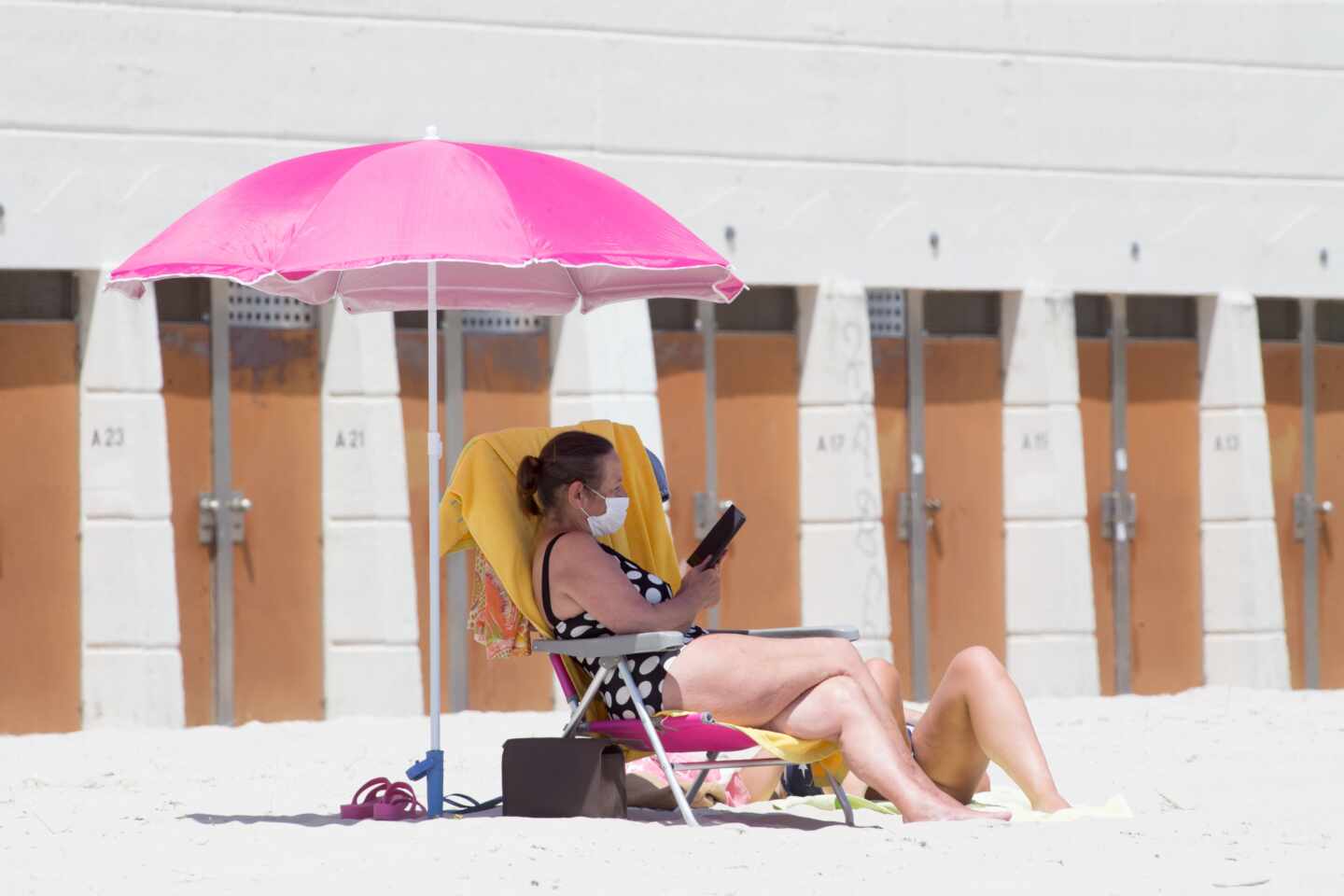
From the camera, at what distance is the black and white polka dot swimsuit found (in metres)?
6.21

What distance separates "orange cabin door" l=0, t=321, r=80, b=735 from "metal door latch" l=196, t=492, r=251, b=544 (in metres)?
0.62

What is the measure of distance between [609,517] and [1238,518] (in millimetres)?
7764

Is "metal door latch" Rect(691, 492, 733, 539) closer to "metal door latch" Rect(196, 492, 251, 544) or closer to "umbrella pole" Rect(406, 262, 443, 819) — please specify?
"metal door latch" Rect(196, 492, 251, 544)

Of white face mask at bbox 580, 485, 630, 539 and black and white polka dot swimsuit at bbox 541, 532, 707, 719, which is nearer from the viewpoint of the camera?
black and white polka dot swimsuit at bbox 541, 532, 707, 719

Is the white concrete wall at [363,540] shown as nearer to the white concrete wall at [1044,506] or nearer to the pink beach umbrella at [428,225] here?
the white concrete wall at [1044,506]

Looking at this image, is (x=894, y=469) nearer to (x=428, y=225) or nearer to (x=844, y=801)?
(x=844, y=801)

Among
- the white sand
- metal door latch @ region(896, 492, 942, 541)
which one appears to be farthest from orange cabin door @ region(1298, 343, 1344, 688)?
the white sand

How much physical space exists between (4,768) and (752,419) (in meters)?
4.95

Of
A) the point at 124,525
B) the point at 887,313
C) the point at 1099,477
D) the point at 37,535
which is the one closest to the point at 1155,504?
the point at 1099,477

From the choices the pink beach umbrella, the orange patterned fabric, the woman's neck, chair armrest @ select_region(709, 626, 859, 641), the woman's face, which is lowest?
chair armrest @ select_region(709, 626, 859, 641)

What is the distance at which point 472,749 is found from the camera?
9125 millimetres

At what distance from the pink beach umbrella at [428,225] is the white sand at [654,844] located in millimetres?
856

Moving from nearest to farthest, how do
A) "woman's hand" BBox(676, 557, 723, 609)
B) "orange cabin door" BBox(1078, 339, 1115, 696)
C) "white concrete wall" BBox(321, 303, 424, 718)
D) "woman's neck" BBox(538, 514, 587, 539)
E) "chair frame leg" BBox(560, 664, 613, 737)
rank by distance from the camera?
"chair frame leg" BBox(560, 664, 613, 737)
"woman's hand" BBox(676, 557, 723, 609)
"woman's neck" BBox(538, 514, 587, 539)
"white concrete wall" BBox(321, 303, 424, 718)
"orange cabin door" BBox(1078, 339, 1115, 696)

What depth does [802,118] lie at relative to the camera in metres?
12.2
